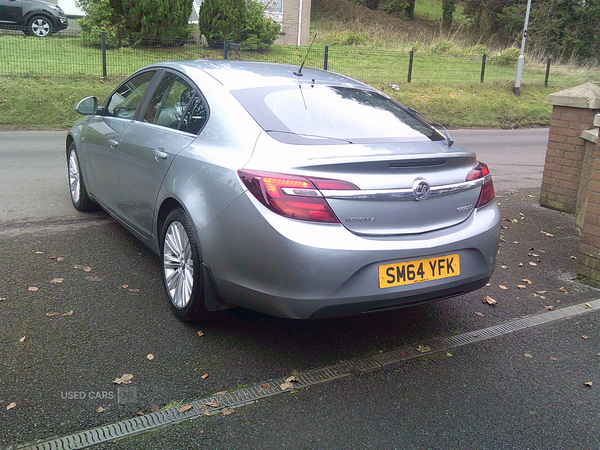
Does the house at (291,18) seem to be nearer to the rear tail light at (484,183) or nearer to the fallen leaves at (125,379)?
the rear tail light at (484,183)

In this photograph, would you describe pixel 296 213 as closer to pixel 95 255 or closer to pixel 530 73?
pixel 95 255

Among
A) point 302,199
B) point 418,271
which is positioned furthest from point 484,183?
point 302,199

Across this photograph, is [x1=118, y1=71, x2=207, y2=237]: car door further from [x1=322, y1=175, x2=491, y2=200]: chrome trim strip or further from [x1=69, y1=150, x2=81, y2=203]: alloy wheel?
[x1=69, y1=150, x2=81, y2=203]: alloy wheel

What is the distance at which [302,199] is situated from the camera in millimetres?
3031

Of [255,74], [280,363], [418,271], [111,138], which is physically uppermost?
[255,74]

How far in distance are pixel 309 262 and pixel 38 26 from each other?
1994 centimetres

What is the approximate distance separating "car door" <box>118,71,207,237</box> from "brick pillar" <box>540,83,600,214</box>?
477cm

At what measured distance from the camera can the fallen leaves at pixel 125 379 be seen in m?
3.11

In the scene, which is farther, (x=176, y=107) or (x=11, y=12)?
(x=11, y=12)

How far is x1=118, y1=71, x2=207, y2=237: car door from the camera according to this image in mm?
3975

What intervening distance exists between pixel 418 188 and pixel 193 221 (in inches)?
51.8

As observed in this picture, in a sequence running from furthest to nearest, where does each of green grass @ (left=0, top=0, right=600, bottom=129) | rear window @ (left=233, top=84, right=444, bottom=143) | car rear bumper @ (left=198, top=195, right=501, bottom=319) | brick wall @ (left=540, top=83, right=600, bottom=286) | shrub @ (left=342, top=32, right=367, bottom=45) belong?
1. shrub @ (left=342, top=32, right=367, bottom=45)
2. green grass @ (left=0, top=0, right=600, bottom=129)
3. brick wall @ (left=540, top=83, right=600, bottom=286)
4. rear window @ (left=233, top=84, right=444, bottom=143)
5. car rear bumper @ (left=198, top=195, right=501, bottom=319)

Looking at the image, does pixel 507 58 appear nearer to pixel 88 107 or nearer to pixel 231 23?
pixel 231 23

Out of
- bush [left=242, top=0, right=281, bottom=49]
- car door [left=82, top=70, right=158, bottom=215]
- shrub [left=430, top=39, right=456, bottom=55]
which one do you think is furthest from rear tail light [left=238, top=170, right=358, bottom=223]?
shrub [left=430, top=39, right=456, bottom=55]
